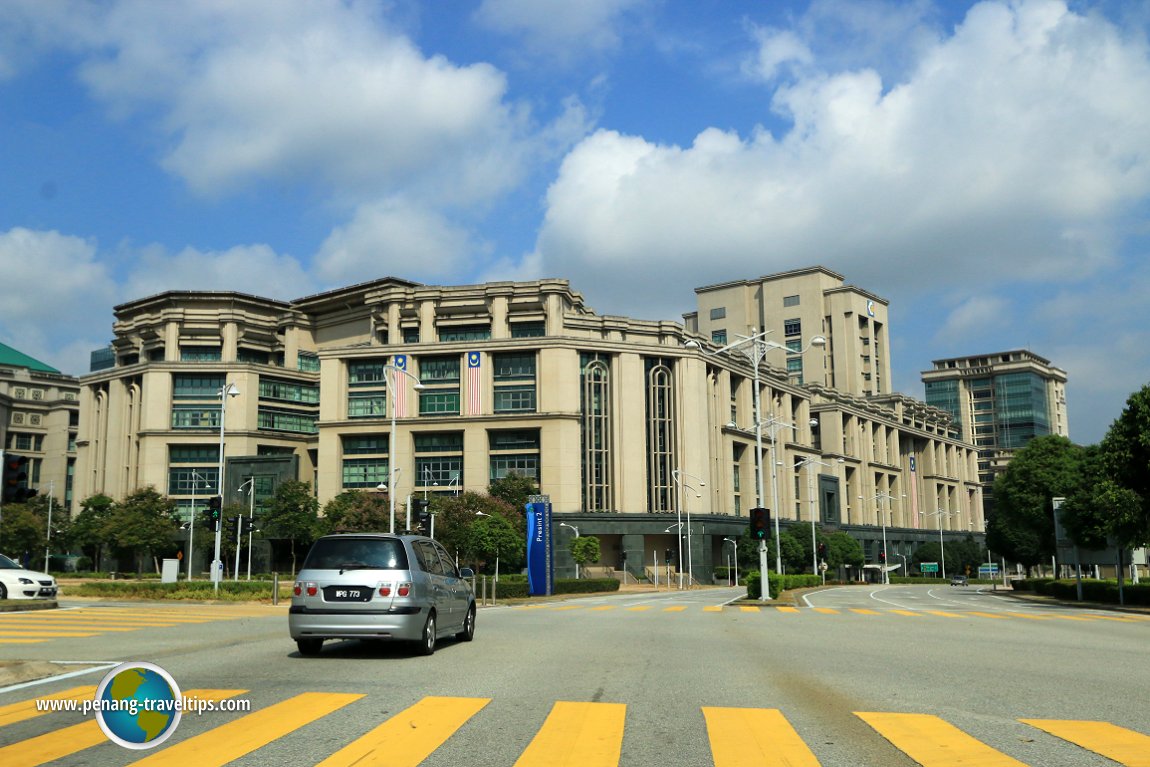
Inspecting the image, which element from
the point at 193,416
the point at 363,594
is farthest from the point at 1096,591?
the point at 193,416

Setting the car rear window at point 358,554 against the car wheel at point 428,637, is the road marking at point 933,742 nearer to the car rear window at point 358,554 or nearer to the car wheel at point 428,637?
the car wheel at point 428,637

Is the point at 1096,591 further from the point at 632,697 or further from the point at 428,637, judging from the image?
the point at 632,697

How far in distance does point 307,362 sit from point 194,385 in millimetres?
14080

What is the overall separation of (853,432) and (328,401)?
7358 cm

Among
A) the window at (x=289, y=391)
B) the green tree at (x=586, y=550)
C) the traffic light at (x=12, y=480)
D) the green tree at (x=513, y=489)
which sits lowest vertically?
the green tree at (x=586, y=550)

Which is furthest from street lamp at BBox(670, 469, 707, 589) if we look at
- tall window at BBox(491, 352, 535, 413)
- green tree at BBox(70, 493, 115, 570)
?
green tree at BBox(70, 493, 115, 570)

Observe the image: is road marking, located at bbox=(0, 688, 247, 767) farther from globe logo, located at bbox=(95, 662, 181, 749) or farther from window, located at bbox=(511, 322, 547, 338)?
window, located at bbox=(511, 322, 547, 338)

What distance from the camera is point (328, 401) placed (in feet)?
323

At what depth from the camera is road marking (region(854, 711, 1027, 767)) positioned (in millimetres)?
6934

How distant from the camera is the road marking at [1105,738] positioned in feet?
23.3

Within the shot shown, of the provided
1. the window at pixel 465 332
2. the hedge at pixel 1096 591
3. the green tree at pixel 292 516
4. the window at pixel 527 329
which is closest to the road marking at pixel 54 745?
the hedge at pixel 1096 591

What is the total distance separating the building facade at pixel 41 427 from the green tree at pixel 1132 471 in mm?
131646

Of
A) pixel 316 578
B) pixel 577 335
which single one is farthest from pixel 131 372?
pixel 316 578

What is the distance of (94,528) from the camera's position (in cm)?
8731
